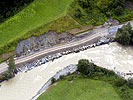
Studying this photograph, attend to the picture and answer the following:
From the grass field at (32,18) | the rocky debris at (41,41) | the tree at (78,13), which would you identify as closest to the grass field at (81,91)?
the rocky debris at (41,41)

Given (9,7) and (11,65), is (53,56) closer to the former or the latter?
(11,65)

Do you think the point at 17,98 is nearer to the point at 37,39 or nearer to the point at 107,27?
the point at 37,39

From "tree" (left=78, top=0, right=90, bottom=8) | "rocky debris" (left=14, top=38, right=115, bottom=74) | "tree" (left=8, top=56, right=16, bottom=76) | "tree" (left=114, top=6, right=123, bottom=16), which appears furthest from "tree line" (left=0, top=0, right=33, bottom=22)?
"tree" (left=114, top=6, right=123, bottom=16)

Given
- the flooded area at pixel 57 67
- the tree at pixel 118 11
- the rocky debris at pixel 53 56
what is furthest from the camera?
the tree at pixel 118 11

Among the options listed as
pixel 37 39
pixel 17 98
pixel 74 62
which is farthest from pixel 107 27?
pixel 17 98

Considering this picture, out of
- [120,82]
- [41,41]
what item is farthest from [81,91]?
[41,41]

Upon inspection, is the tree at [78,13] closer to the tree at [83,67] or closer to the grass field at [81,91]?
the tree at [83,67]

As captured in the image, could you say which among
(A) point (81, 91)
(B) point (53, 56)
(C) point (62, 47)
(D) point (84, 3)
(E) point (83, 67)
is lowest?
(A) point (81, 91)
